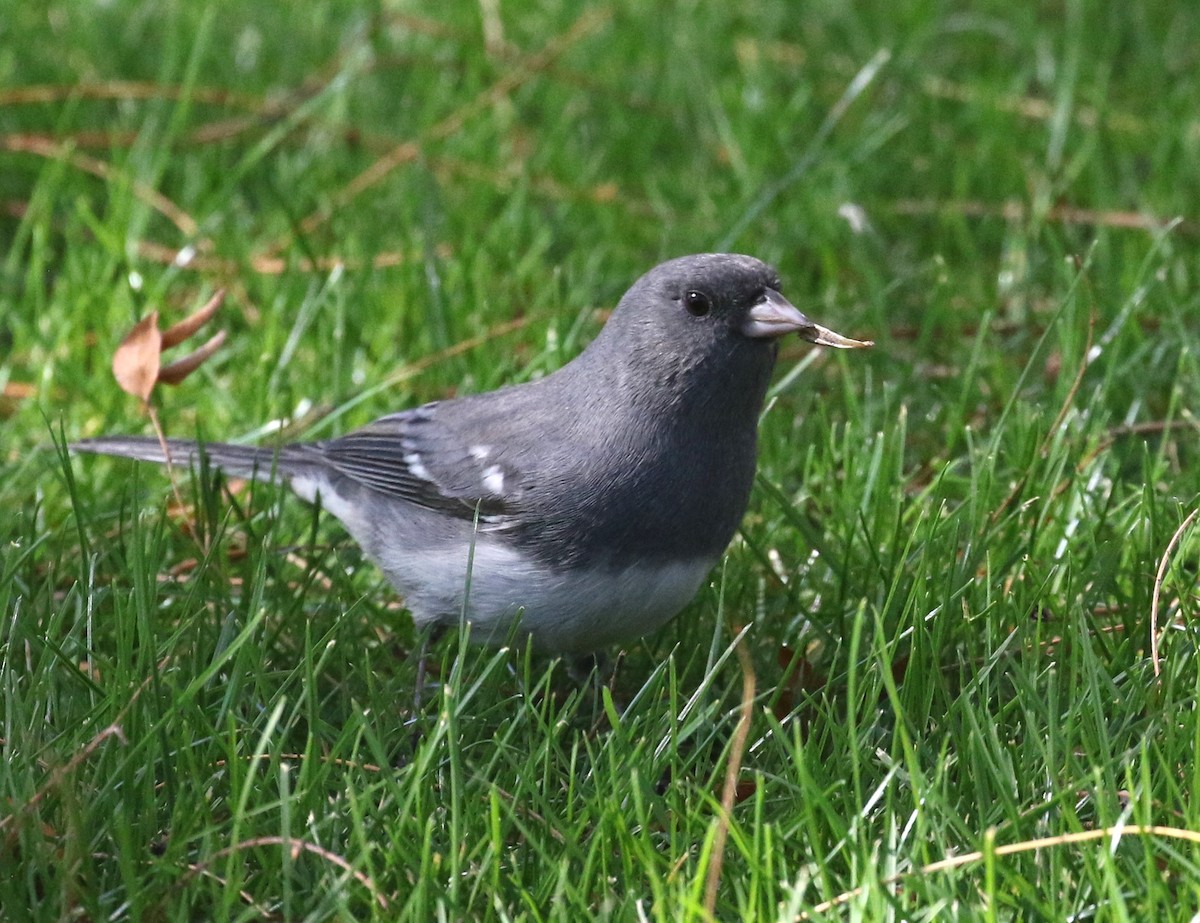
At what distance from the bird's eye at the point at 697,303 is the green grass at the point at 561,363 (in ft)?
1.17

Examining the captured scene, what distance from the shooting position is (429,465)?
2.59m

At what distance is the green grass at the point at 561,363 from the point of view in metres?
1.82

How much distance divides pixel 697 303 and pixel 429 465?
1.85 ft

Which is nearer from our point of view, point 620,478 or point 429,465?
point 620,478

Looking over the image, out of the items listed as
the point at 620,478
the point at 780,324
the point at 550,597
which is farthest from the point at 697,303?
the point at 550,597

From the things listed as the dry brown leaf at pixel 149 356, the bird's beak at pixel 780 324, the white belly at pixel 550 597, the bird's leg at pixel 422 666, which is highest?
the bird's beak at pixel 780 324

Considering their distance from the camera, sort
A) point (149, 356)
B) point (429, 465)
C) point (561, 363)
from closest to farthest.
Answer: point (429, 465) < point (149, 356) < point (561, 363)

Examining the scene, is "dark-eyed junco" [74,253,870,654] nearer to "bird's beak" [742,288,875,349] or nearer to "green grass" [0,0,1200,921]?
"bird's beak" [742,288,875,349]

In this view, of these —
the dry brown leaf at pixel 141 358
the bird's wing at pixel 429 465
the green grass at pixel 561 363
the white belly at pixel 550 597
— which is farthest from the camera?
the dry brown leaf at pixel 141 358

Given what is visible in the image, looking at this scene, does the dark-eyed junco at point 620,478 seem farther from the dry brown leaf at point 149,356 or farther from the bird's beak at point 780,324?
the dry brown leaf at point 149,356

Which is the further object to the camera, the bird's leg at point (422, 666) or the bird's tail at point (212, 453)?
the bird's tail at point (212, 453)

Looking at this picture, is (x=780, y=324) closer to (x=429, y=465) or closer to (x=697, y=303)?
(x=697, y=303)

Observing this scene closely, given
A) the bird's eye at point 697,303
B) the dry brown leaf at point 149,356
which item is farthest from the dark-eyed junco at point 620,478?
the dry brown leaf at point 149,356

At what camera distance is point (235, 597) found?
2.58 m
